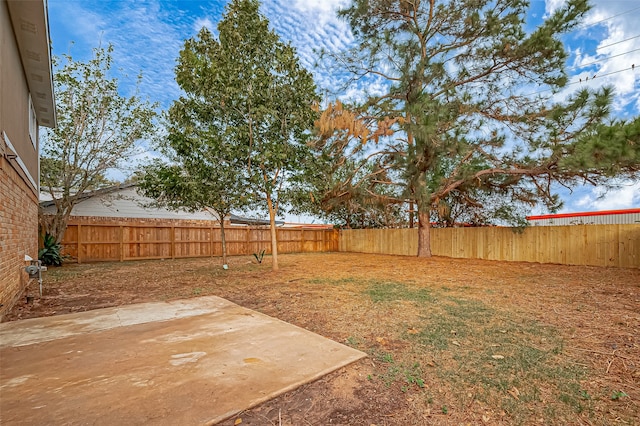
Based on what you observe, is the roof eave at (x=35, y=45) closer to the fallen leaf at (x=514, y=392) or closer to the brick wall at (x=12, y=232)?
the brick wall at (x=12, y=232)

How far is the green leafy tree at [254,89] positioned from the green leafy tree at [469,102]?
1.03 m

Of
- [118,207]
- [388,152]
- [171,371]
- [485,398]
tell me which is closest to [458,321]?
[485,398]

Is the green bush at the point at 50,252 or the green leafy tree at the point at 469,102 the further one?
the green bush at the point at 50,252

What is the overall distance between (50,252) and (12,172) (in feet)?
20.9

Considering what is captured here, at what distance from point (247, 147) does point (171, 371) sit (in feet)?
19.3

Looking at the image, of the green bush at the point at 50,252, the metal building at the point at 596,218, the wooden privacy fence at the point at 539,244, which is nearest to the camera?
the wooden privacy fence at the point at 539,244

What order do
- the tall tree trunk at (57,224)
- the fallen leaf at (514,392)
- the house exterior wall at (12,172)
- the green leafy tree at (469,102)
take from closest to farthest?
1. the fallen leaf at (514,392)
2. the house exterior wall at (12,172)
3. the green leafy tree at (469,102)
4. the tall tree trunk at (57,224)

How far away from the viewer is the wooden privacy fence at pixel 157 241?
35.4ft

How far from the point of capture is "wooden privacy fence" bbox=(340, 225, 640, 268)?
8130 millimetres

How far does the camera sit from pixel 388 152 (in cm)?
1112

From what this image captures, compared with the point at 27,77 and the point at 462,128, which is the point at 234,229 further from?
the point at 462,128

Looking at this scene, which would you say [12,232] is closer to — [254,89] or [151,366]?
[151,366]

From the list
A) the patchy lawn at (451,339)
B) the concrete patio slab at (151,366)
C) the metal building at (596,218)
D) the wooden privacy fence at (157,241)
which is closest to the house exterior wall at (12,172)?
the patchy lawn at (451,339)

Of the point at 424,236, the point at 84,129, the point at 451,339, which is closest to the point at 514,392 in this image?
the point at 451,339
